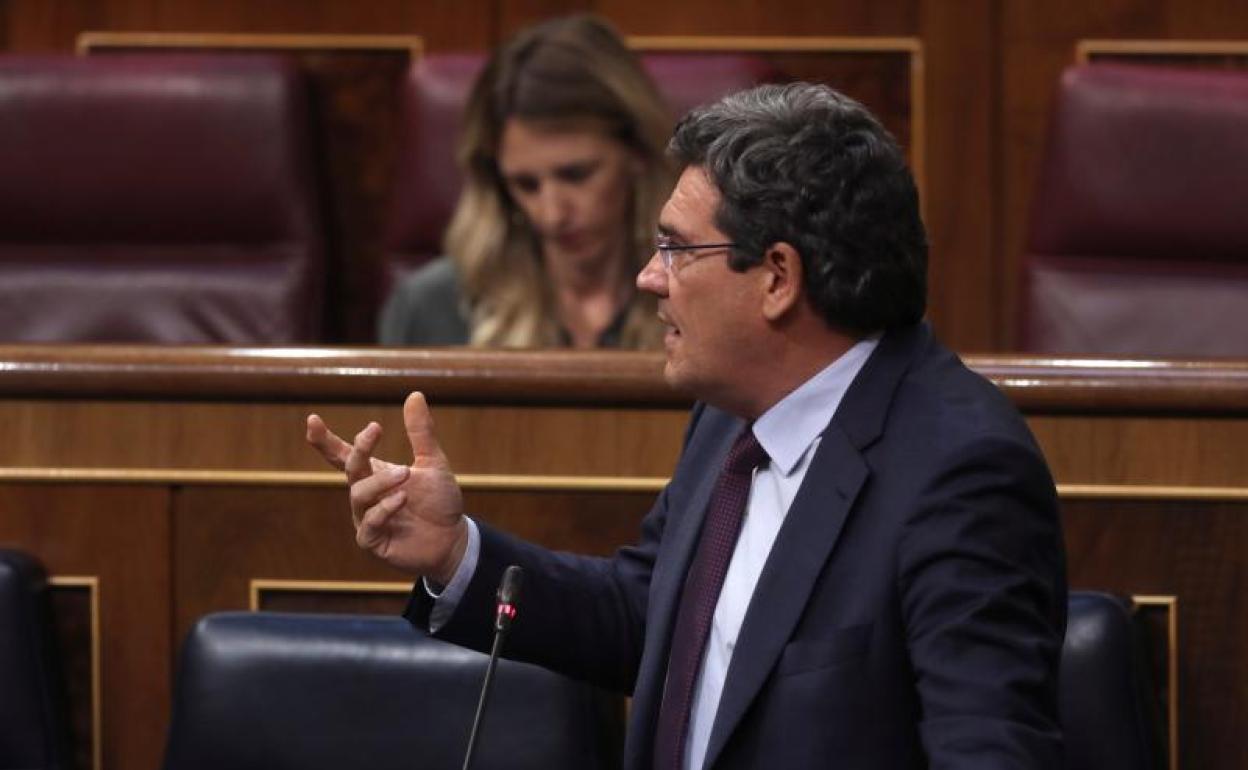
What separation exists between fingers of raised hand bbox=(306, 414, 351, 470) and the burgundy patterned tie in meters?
0.14

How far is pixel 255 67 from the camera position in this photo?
59.6 inches

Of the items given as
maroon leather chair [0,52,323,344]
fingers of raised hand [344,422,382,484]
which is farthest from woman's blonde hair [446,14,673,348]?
fingers of raised hand [344,422,382,484]

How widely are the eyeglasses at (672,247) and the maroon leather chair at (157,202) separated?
2.46ft

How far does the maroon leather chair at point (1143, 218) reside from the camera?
4.58 feet

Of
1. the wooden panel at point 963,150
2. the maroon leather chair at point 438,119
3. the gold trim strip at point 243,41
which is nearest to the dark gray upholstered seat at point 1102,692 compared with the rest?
the maroon leather chair at point 438,119

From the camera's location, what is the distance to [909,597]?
72cm

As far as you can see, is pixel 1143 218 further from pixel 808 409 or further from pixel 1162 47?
pixel 808 409

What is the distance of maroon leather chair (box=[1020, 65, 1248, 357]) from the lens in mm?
1397

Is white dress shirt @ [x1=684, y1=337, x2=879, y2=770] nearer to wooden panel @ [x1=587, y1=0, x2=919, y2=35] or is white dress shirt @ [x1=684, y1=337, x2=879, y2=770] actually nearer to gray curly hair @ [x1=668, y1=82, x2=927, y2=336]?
gray curly hair @ [x1=668, y1=82, x2=927, y2=336]

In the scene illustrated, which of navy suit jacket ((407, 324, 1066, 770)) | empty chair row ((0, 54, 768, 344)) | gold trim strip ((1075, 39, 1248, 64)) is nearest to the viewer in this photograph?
navy suit jacket ((407, 324, 1066, 770))

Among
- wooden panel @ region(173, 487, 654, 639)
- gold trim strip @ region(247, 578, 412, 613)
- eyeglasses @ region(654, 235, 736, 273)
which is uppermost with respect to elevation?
eyeglasses @ region(654, 235, 736, 273)

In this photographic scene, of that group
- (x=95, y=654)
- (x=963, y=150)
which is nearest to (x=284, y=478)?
(x=95, y=654)

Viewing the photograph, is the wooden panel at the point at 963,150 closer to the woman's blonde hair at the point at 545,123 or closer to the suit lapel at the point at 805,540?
the woman's blonde hair at the point at 545,123

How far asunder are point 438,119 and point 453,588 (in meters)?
0.72
